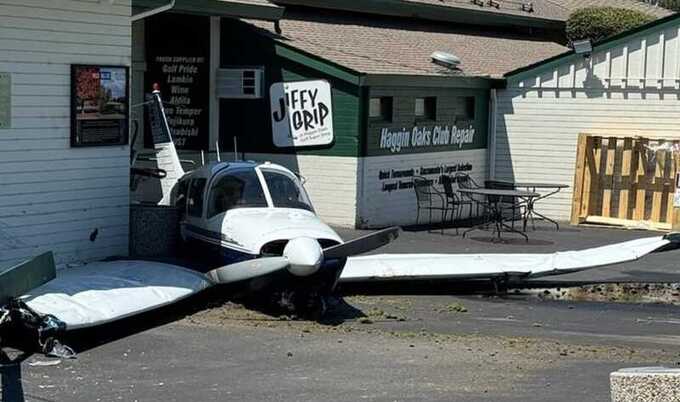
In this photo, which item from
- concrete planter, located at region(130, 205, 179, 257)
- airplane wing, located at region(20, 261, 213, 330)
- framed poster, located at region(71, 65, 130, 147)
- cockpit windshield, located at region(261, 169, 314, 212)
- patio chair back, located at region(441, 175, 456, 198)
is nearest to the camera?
airplane wing, located at region(20, 261, 213, 330)

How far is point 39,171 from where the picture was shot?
49.5ft

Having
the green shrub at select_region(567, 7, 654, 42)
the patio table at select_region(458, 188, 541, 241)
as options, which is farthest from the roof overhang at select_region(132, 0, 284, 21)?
the green shrub at select_region(567, 7, 654, 42)

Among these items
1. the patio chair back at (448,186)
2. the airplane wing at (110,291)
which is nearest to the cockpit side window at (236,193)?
the airplane wing at (110,291)

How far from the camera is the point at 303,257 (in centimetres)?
1314

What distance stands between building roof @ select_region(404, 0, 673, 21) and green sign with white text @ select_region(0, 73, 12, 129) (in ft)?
54.0

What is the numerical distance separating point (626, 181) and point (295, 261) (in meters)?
13.0

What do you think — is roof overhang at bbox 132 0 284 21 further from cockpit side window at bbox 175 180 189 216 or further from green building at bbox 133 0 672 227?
cockpit side window at bbox 175 180 189 216

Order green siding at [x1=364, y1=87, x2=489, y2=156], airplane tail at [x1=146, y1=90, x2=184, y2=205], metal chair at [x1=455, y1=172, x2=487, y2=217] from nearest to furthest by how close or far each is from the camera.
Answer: airplane tail at [x1=146, y1=90, x2=184, y2=205] → green siding at [x1=364, y1=87, x2=489, y2=156] → metal chair at [x1=455, y1=172, x2=487, y2=217]

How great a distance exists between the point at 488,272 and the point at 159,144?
536 cm

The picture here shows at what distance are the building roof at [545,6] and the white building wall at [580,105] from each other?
515 centimetres

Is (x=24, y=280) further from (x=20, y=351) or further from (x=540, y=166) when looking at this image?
(x=540, y=166)

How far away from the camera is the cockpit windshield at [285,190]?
1506 cm

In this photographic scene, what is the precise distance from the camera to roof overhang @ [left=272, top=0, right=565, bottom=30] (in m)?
27.7

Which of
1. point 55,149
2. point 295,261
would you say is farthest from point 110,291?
point 55,149
